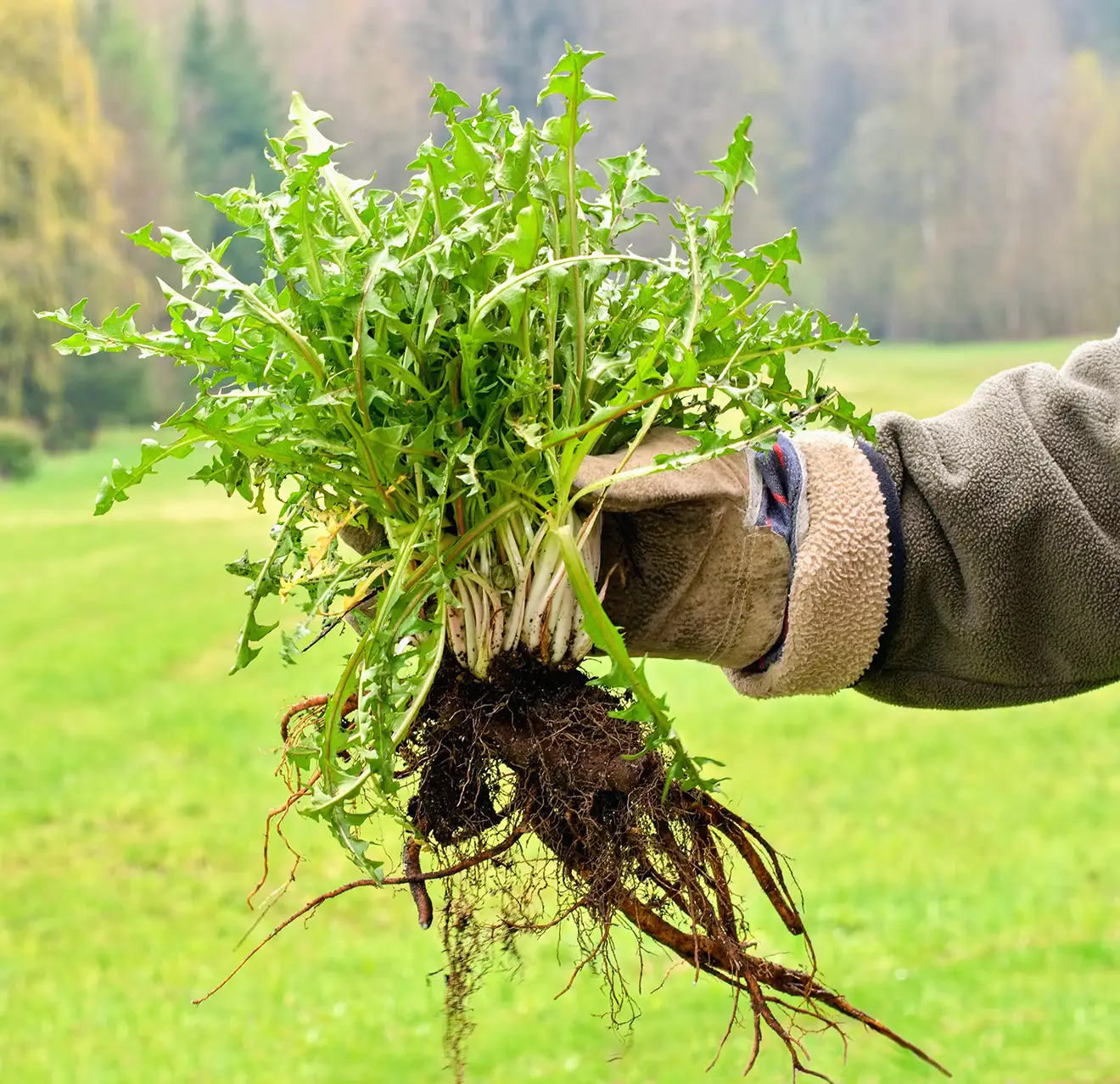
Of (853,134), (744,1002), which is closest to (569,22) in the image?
(853,134)

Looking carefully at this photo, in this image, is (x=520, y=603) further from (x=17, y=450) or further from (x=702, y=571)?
(x=17, y=450)

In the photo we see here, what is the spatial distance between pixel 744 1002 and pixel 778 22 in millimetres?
4740

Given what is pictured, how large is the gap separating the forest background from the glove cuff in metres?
4.47

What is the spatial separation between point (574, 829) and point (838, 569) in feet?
0.89

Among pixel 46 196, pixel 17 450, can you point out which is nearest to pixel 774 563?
pixel 17 450

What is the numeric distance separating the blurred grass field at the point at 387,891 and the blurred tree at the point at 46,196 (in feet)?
2.55

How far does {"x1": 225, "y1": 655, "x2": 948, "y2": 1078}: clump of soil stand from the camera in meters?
0.80

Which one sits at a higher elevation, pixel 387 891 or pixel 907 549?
pixel 907 549

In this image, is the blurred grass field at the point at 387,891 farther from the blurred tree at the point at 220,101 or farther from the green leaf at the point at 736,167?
the blurred tree at the point at 220,101

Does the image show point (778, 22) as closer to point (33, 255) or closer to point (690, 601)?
point (33, 255)

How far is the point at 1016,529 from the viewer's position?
2.81ft

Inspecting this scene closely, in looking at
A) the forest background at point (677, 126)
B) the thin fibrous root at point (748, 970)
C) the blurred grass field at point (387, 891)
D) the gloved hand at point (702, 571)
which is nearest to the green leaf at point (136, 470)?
the gloved hand at point (702, 571)

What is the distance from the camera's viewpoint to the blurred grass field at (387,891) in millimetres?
2674

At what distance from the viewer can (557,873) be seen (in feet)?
2.83
